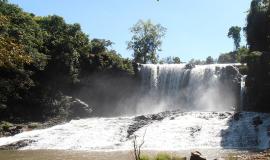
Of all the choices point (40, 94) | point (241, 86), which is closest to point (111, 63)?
point (40, 94)

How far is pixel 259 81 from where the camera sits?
35250 millimetres

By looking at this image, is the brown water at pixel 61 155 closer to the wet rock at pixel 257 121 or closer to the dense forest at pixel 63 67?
the wet rock at pixel 257 121

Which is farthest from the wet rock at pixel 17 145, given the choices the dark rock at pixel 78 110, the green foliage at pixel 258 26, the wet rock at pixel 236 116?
the green foliage at pixel 258 26

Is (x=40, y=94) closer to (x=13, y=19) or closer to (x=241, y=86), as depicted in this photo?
(x=13, y=19)

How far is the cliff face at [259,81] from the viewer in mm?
34688

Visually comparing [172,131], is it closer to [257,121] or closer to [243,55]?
[257,121]

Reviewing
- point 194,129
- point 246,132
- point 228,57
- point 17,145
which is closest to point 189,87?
point 194,129

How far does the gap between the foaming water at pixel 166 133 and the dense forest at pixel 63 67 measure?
654 centimetres

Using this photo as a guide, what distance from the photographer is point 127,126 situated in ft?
106

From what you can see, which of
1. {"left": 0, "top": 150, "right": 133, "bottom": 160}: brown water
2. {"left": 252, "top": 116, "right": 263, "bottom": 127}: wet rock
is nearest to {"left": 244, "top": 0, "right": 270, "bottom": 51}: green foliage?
{"left": 252, "top": 116, "right": 263, "bottom": 127}: wet rock

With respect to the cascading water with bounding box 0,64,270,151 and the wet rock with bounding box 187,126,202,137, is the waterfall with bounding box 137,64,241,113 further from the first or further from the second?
the wet rock with bounding box 187,126,202,137

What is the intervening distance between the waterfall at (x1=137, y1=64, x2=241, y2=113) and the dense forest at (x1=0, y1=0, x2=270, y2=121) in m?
2.52

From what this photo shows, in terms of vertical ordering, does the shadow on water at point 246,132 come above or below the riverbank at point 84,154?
above

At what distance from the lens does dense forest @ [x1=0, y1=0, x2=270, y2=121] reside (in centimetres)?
3944
